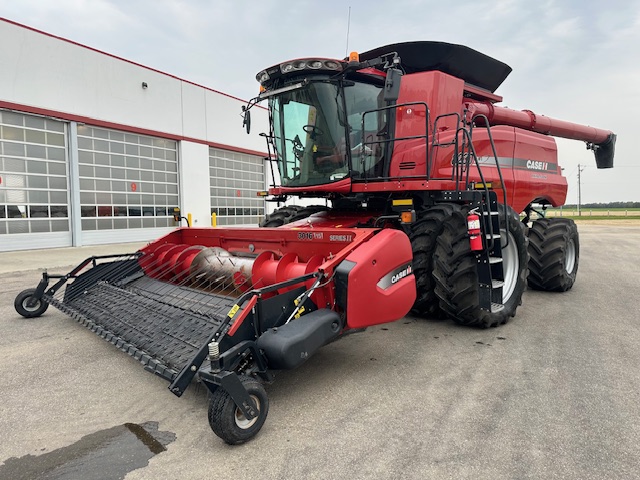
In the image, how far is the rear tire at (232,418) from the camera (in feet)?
7.35

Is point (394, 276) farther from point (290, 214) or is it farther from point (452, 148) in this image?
point (290, 214)

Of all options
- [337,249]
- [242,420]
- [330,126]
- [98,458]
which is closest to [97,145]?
[330,126]

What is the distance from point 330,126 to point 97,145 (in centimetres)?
1153

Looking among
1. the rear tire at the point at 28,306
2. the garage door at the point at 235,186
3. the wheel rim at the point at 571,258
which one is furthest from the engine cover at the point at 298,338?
the garage door at the point at 235,186

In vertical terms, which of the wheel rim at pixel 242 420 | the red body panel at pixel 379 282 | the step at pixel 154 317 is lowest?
the wheel rim at pixel 242 420

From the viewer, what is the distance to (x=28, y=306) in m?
4.79

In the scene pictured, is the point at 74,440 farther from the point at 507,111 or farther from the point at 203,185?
the point at 203,185

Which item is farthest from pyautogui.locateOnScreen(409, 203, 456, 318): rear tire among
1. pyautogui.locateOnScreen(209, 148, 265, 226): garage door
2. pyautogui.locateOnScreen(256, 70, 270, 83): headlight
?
pyautogui.locateOnScreen(209, 148, 265, 226): garage door

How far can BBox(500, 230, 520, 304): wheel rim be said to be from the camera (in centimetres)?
501

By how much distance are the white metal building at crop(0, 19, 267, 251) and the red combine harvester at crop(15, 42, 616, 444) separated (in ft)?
29.7

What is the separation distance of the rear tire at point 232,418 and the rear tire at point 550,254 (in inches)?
221

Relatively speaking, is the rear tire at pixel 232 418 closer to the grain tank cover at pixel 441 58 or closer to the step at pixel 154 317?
the step at pixel 154 317

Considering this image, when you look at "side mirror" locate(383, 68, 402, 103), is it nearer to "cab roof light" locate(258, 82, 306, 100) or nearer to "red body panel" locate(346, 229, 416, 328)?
"cab roof light" locate(258, 82, 306, 100)

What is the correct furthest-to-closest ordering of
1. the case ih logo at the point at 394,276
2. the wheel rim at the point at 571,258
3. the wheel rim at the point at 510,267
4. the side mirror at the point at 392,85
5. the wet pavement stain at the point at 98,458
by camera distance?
the wheel rim at the point at 571,258 → the wheel rim at the point at 510,267 → the side mirror at the point at 392,85 → the case ih logo at the point at 394,276 → the wet pavement stain at the point at 98,458
